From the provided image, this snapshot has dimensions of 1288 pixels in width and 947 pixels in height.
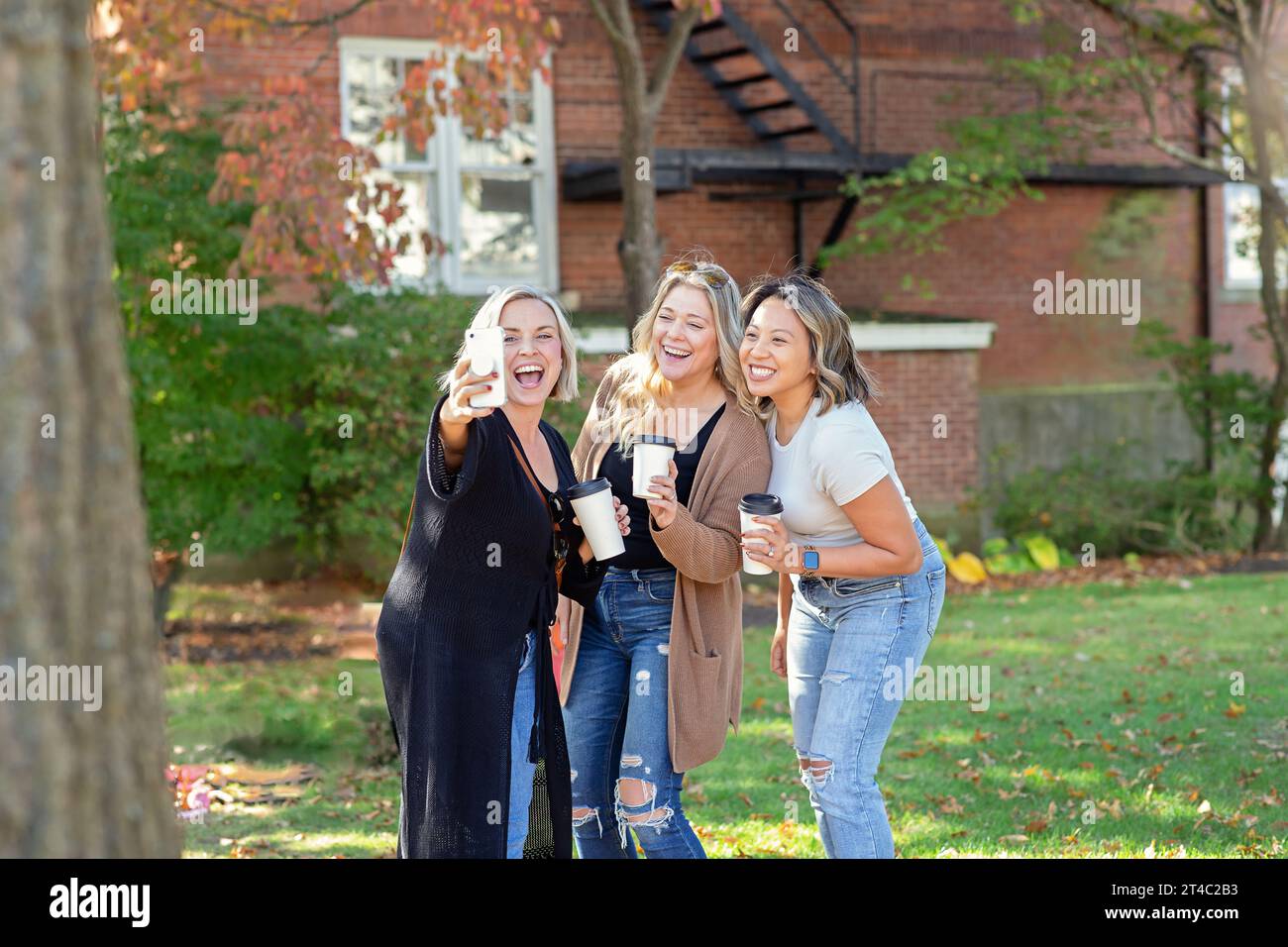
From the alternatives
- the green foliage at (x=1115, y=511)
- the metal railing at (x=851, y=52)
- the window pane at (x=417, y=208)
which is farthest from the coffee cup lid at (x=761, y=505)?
the green foliage at (x=1115, y=511)

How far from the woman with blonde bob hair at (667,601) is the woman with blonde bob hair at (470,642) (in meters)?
0.45

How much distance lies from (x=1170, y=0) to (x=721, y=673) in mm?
15515

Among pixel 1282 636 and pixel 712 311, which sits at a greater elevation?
pixel 712 311

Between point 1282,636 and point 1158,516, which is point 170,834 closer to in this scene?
point 1282,636

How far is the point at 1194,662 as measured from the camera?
9.76 meters

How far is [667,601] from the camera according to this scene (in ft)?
14.8

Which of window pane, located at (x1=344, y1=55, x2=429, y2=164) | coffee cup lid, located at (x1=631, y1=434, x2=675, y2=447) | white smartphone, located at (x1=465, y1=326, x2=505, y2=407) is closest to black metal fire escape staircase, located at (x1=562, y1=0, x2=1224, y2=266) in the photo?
window pane, located at (x1=344, y1=55, x2=429, y2=164)

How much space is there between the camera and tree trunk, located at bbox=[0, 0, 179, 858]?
2383mm

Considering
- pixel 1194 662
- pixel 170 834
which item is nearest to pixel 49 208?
pixel 170 834

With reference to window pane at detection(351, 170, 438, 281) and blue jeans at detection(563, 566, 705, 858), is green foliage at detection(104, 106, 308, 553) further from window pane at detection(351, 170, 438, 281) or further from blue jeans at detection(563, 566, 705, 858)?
blue jeans at detection(563, 566, 705, 858)

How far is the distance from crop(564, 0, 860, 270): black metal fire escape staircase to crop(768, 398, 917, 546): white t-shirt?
33.9 feet

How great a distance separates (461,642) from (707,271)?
1.43 meters

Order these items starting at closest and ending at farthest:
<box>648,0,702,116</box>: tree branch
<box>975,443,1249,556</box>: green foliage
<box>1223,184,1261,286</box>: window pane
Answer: <box>648,0,702,116</box>: tree branch < <box>975,443,1249,556</box>: green foliage < <box>1223,184,1261,286</box>: window pane
